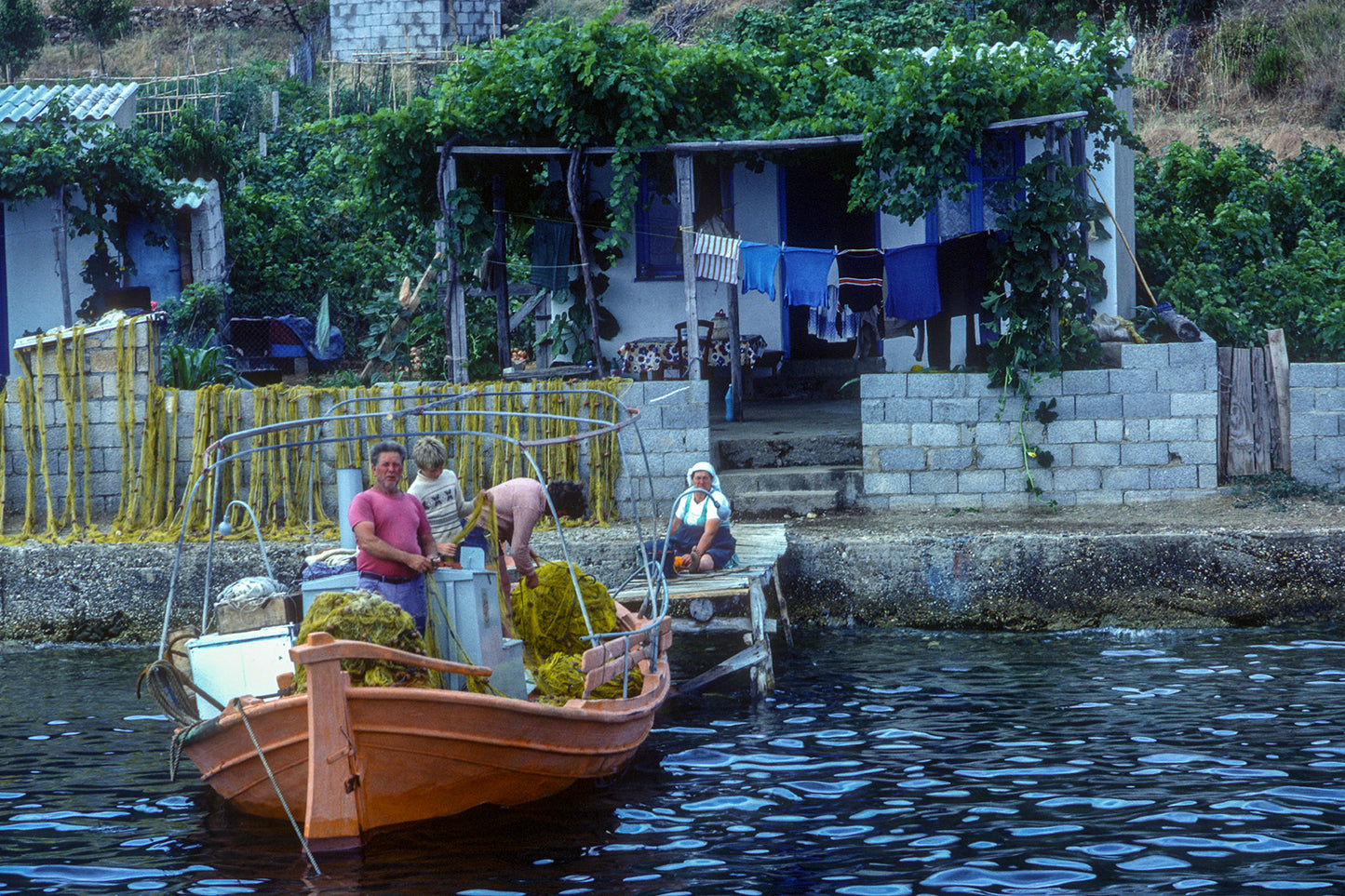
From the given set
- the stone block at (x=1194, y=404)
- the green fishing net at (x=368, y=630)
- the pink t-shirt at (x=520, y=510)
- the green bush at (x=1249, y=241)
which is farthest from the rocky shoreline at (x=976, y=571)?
the green fishing net at (x=368, y=630)

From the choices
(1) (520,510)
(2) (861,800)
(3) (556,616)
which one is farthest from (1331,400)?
(1) (520,510)

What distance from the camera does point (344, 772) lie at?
6.62m

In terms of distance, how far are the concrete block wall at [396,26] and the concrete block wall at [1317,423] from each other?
73.3 feet

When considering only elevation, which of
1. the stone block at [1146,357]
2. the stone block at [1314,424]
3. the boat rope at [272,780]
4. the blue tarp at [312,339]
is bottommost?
the boat rope at [272,780]

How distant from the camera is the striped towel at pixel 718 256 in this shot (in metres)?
13.1

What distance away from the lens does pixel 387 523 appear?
7613 millimetres

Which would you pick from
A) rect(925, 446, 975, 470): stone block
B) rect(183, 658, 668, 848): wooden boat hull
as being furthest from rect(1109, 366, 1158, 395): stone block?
rect(183, 658, 668, 848): wooden boat hull

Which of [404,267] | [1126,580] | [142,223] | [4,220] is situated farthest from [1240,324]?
[4,220]

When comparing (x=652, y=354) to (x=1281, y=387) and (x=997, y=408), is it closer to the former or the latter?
(x=997, y=408)

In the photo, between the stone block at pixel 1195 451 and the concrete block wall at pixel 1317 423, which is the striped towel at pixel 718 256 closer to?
the stone block at pixel 1195 451

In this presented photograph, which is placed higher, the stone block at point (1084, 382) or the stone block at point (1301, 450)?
Result: the stone block at point (1084, 382)

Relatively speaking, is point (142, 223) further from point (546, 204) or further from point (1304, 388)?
point (1304, 388)

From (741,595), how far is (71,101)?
42.7 feet

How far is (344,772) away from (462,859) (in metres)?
0.71
